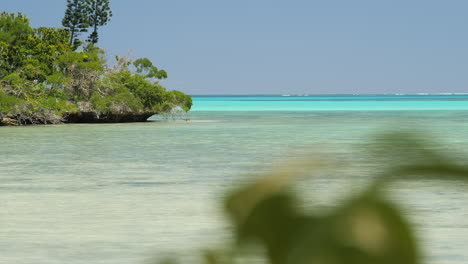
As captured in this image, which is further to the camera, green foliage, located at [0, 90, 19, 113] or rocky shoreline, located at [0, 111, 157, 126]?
rocky shoreline, located at [0, 111, 157, 126]

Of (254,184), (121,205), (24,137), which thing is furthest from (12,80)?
(254,184)

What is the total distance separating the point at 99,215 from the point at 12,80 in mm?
21506

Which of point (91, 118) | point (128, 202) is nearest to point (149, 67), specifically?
point (91, 118)

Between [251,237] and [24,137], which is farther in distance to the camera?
[24,137]

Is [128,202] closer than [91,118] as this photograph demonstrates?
Yes

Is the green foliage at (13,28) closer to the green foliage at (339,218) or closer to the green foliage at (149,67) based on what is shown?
the green foliage at (149,67)

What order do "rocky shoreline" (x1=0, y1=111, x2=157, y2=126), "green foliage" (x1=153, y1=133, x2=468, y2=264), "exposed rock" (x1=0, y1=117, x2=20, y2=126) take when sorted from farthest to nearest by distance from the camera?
"rocky shoreline" (x1=0, y1=111, x2=157, y2=126)
"exposed rock" (x1=0, y1=117, x2=20, y2=126)
"green foliage" (x1=153, y1=133, x2=468, y2=264)

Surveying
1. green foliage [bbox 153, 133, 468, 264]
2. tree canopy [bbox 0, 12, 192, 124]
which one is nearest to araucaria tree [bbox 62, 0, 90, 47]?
tree canopy [bbox 0, 12, 192, 124]

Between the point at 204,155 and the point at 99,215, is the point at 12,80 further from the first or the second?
the point at 99,215

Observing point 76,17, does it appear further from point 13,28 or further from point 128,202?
point 128,202

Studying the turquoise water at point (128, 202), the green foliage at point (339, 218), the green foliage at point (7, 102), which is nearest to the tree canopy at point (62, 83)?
the green foliage at point (7, 102)

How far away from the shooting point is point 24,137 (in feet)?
70.7

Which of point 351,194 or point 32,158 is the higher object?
point 351,194

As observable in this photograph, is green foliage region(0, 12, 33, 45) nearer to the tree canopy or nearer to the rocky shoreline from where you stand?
the tree canopy
